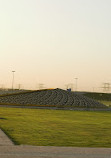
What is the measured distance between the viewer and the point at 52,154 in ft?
25.5

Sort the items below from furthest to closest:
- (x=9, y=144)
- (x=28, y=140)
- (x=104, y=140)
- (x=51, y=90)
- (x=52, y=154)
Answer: (x=51, y=90)
(x=104, y=140)
(x=28, y=140)
(x=9, y=144)
(x=52, y=154)

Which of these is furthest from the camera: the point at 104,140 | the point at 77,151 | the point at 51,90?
the point at 51,90

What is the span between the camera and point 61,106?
4000cm

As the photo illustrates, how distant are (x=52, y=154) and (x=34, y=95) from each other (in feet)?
124

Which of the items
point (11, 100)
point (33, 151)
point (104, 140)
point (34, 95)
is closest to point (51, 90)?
point (34, 95)

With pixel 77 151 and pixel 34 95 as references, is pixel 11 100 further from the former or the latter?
pixel 77 151

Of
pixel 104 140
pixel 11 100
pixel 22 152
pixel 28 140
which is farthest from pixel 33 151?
pixel 11 100

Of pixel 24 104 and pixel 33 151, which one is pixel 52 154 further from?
pixel 24 104

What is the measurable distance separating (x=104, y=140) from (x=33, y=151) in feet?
13.6

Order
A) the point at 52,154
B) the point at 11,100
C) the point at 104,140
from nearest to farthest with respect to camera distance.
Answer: the point at 52,154 → the point at 104,140 → the point at 11,100

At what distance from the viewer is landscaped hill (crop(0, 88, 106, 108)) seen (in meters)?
41.8

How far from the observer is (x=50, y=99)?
4338 centimetres

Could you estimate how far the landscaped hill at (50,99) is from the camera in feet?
137

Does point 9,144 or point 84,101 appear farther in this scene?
point 84,101
